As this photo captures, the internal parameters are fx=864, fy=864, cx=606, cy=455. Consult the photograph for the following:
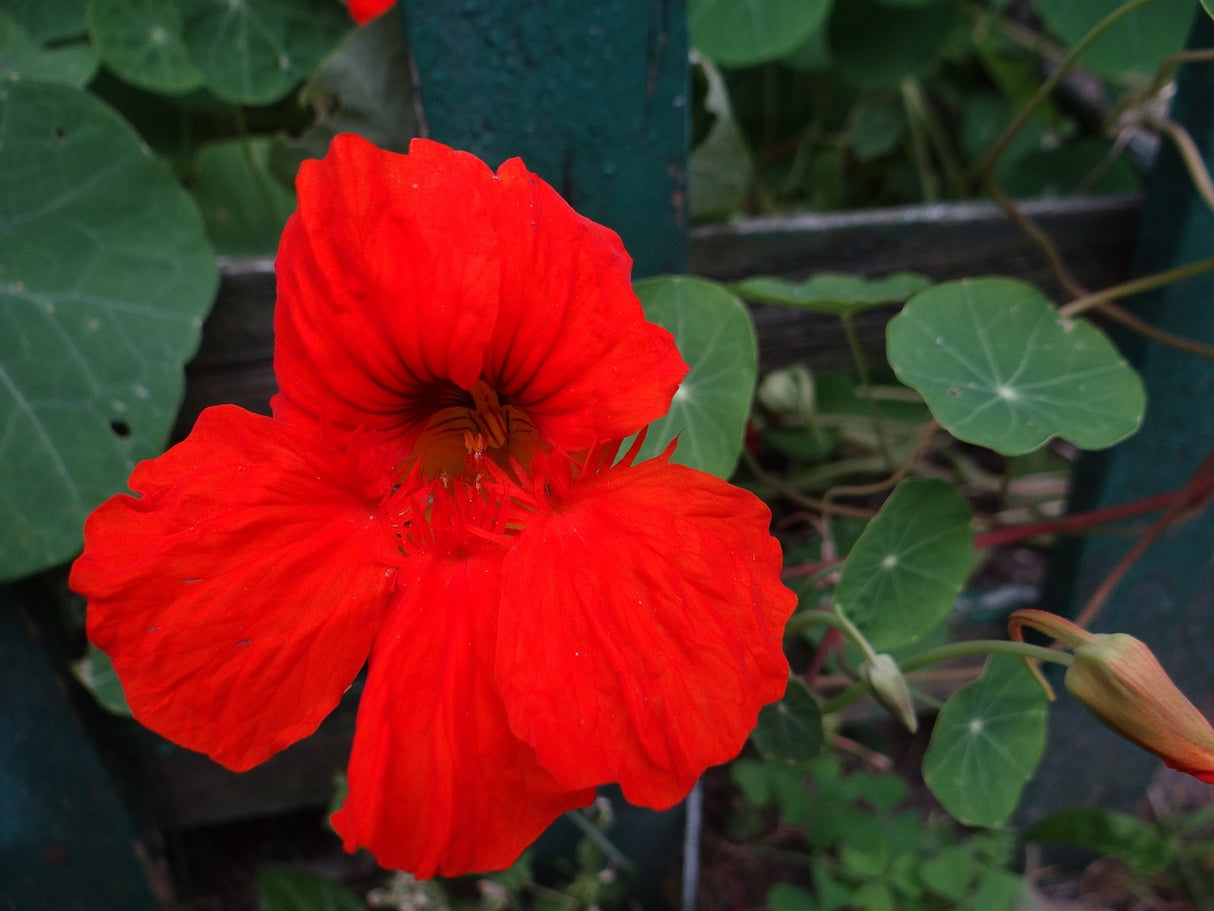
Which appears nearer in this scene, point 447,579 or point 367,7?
point 447,579

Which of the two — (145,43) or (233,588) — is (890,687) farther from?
(145,43)

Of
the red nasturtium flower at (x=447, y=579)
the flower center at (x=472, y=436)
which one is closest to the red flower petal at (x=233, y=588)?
the red nasturtium flower at (x=447, y=579)

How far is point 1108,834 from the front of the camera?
1389mm

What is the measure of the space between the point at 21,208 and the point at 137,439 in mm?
270

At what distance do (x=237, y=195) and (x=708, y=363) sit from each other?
0.71 meters

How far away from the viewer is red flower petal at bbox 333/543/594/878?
537mm

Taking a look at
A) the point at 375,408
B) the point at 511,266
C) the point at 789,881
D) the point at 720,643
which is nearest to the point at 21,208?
the point at 375,408

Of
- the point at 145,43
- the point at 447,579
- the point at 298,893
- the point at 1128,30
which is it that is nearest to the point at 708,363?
the point at 447,579

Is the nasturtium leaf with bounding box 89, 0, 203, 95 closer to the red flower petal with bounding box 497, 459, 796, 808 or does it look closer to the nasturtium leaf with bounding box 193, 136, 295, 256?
the nasturtium leaf with bounding box 193, 136, 295, 256

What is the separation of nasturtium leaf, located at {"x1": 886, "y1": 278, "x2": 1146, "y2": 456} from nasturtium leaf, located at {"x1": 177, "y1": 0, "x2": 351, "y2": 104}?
0.77 m

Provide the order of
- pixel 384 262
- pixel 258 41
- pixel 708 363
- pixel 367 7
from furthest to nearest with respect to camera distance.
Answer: pixel 258 41, pixel 708 363, pixel 367 7, pixel 384 262

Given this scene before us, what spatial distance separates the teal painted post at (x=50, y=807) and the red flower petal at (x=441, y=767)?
2.49ft

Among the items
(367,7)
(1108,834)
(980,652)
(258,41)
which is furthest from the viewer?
(1108,834)

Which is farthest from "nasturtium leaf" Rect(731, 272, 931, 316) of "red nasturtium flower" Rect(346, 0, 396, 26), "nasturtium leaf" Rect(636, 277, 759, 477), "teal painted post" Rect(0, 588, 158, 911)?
"teal painted post" Rect(0, 588, 158, 911)
